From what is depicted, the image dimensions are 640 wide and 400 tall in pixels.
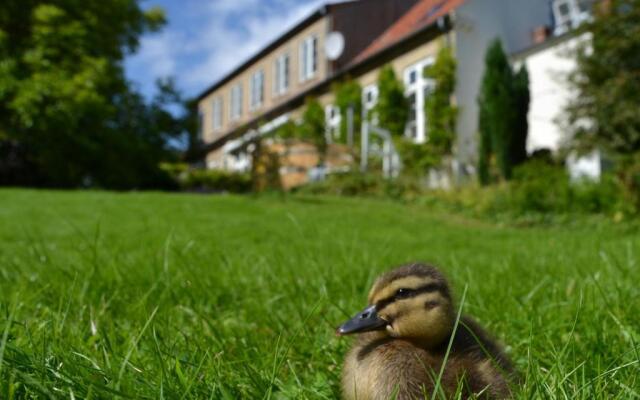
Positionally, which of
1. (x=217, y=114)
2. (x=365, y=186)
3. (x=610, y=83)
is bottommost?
(x=365, y=186)

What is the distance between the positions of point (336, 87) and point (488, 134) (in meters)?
10.2

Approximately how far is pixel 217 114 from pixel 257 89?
8.54 meters

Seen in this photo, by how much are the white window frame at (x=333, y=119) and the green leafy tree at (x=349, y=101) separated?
357mm

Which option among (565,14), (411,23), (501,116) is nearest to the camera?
(501,116)

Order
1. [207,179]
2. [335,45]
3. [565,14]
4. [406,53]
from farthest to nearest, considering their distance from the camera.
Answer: [207,179]
[335,45]
[406,53]
[565,14]

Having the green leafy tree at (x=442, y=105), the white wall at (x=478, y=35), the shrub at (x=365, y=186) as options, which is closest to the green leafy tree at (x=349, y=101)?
the green leafy tree at (x=442, y=105)

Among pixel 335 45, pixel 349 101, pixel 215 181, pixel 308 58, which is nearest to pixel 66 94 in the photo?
pixel 215 181

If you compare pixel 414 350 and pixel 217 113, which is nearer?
pixel 414 350

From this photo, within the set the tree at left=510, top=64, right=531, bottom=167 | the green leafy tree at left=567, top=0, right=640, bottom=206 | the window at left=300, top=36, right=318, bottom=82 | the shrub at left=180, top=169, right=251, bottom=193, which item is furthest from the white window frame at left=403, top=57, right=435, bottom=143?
the window at left=300, top=36, right=318, bottom=82

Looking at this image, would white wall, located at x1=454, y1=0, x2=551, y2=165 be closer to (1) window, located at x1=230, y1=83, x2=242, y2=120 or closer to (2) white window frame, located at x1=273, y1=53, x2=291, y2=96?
(2) white window frame, located at x1=273, y1=53, x2=291, y2=96

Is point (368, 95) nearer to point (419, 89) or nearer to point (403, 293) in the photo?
point (419, 89)

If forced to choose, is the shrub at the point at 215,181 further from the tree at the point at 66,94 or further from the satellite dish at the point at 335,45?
the satellite dish at the point at 335,45

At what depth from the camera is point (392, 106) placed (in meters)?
22.6

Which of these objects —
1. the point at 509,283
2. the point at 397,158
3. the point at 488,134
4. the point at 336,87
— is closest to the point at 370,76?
the point at 336,87
